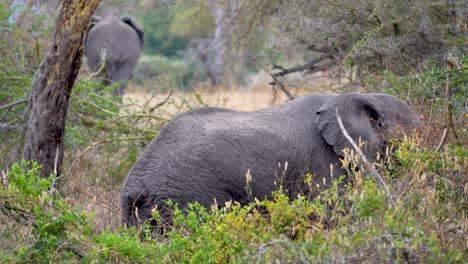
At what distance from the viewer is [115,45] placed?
14.9 meters

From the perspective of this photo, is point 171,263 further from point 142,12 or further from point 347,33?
point 142,12

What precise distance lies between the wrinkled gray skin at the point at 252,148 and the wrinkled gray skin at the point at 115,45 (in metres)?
8.55

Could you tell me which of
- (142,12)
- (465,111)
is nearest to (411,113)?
(465,111)

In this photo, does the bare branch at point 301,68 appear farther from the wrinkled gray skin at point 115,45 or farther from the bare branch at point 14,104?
the wrinkled gray skin at point 115,45

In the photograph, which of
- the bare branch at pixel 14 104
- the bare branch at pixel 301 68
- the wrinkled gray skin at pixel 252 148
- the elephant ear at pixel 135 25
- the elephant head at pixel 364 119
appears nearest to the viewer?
the wrinkled gray skin at pixel 252 148

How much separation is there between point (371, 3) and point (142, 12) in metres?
20.5

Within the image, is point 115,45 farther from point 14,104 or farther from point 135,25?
point 14,104

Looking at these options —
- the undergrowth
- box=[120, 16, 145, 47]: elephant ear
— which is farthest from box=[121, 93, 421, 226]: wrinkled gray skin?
box=[120, 16, 145, 47]: elephant ear

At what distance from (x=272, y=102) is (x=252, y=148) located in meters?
3.60

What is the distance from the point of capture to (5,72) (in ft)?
27.0

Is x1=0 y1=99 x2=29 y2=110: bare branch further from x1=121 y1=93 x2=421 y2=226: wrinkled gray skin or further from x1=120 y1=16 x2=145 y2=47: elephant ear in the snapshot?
x1=120 y1=16 x2=145 y2=47: elephant ear

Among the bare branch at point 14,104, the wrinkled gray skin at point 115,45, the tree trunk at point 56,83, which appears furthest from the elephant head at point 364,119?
the wrinkled gray skin at point 115,45

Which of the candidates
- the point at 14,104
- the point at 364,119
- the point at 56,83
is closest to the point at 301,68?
the point at 14,104

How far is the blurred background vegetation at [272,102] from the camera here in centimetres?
391
